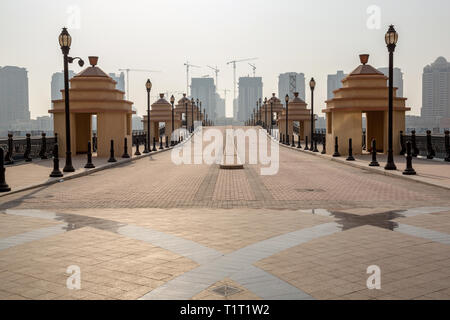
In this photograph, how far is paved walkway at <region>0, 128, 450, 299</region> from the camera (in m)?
5.10

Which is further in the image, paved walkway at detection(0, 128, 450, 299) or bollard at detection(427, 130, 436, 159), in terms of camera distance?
bollard at detection(427, 130, 436, 159)

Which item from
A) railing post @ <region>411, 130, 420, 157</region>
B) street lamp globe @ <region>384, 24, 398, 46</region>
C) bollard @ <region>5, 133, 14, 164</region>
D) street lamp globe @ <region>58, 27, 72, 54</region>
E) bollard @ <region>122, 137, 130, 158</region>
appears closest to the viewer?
street lamp globe @ <region>58, 27, 72, 54</region>

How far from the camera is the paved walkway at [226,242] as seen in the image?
16.7ft

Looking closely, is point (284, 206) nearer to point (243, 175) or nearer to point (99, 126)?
point (243, 175)

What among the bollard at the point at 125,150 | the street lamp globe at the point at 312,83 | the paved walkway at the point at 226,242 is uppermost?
the street lamp globe at the point at 312,83

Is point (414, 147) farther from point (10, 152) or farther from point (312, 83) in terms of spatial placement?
point (10, 152)

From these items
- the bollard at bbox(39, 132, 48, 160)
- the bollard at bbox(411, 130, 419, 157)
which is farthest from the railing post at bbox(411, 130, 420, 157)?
the bollard at bbox(39, 132, 48, 160)

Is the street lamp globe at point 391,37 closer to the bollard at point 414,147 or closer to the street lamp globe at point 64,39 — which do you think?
the bollard at point 414,147

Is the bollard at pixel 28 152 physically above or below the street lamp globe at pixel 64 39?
below

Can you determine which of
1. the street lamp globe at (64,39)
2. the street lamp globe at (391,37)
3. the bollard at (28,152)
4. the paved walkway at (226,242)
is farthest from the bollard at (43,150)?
the street lamp globe at (391,37)

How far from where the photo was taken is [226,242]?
7141mm

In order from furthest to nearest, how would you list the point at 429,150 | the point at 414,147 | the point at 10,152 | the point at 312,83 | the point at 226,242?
the point at 312,83 → the point at 414,147 → the point at 429,150 → the point at 10,152 → the point at 226,242

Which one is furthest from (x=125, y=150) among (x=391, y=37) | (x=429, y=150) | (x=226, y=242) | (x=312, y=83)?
(x=226, y=242)

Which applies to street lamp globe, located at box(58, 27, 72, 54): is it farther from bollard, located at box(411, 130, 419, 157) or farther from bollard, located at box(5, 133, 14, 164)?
bollard, located at box(411, 130, 419, 157)
